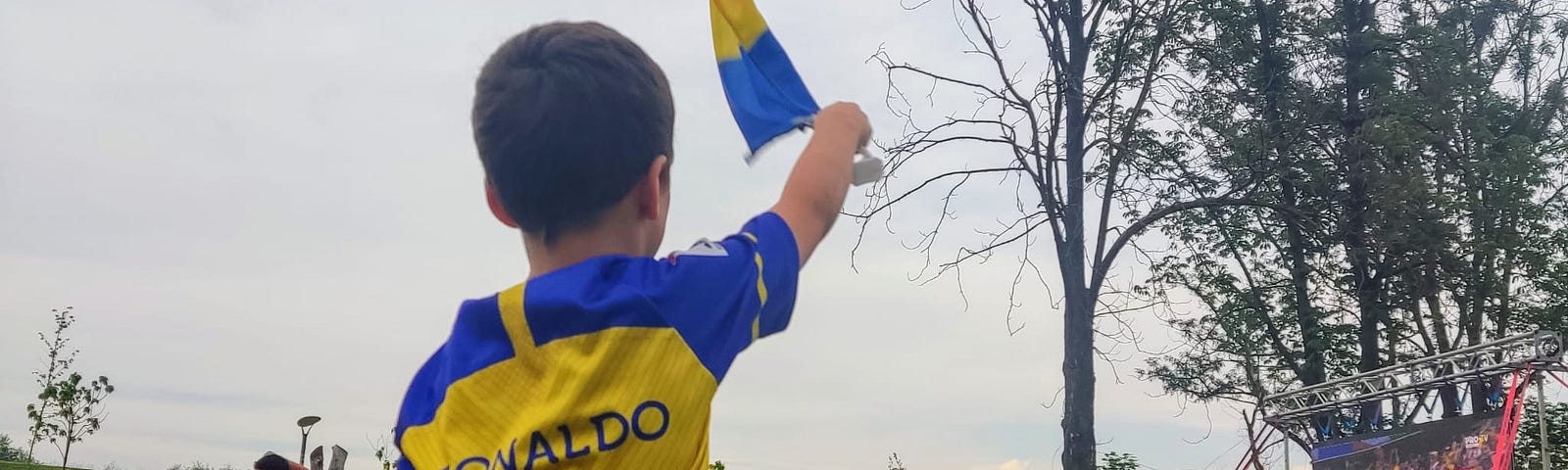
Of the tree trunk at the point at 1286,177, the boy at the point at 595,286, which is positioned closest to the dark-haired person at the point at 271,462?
the boy at the point at 595,286

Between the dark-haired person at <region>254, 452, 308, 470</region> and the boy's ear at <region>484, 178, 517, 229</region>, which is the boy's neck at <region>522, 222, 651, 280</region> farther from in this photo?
the dark-haired person at <region>254, 452, 308, 470</region>

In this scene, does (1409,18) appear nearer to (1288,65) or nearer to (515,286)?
(1288,65)

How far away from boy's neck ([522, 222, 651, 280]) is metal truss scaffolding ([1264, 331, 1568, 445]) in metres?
11.5

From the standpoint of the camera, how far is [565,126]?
1.07 metres

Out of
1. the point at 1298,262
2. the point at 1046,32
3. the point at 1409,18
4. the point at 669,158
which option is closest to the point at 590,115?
the point at 669,158

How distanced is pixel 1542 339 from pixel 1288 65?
4679 mm

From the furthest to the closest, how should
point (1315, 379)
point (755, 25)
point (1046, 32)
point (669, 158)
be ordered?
point (1315, 379) → point (1046, 32) → point (755, 25) → point (669, 158)

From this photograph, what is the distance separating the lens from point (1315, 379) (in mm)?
15172

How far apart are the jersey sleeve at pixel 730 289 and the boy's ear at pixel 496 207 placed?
170 mm

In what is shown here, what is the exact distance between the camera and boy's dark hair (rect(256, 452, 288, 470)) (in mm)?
3889

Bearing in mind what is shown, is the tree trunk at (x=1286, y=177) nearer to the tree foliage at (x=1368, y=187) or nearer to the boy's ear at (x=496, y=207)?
the tree foliage at (x=1368, y=187)

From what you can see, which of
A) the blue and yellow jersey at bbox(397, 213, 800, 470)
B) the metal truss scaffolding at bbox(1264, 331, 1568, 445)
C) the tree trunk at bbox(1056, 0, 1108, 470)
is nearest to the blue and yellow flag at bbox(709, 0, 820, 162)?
the blue and yellow jersey at bbox(397, 213, 800, 470)

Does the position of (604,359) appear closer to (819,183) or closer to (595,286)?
(595,286)

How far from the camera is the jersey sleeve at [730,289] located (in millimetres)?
1021
